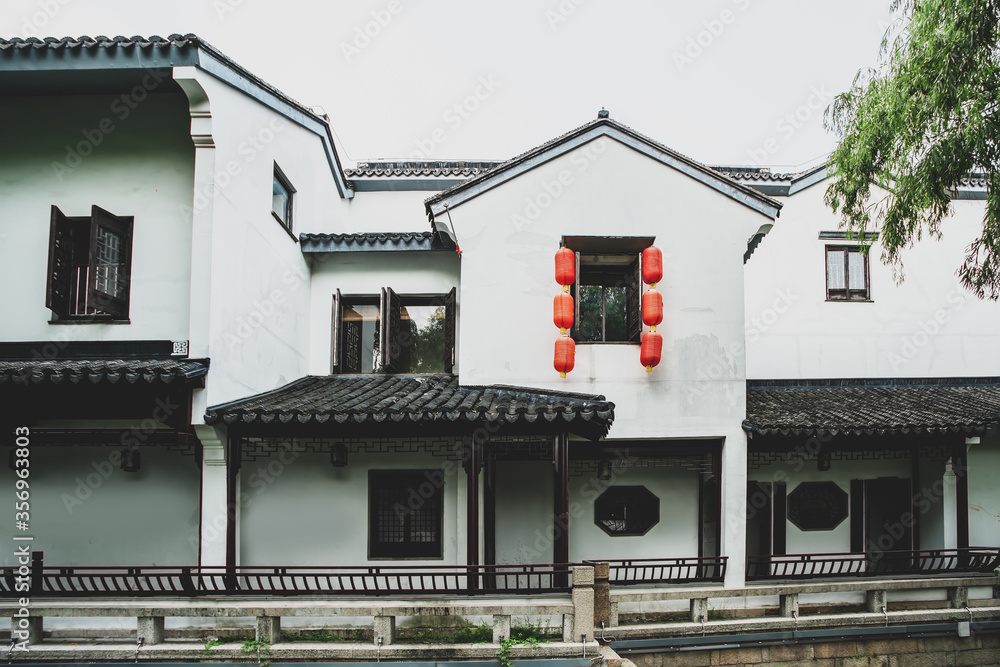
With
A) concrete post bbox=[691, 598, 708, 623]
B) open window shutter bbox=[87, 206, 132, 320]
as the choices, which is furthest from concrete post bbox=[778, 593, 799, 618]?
open window shutter bbox=[87, 206, 132, 320]

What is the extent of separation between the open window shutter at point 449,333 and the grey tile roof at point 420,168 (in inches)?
118

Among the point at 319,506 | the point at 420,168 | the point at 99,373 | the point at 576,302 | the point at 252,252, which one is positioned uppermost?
the point at 420,168

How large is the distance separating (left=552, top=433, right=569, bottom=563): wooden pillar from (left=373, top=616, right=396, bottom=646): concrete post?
2.21 metres

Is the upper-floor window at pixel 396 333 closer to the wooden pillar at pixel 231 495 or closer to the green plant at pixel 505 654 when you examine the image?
the wooden pillar at pixel 231 495

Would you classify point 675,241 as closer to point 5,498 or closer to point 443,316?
point 443,316

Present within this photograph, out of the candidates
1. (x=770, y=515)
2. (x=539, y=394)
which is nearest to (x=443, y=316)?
(x=539, y=394)

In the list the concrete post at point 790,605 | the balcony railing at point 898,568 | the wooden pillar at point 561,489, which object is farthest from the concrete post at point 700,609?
the wooden pillar at point 561,489

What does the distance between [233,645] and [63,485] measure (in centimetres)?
412

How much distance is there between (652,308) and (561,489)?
2.79 meters

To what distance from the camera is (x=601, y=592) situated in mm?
7395

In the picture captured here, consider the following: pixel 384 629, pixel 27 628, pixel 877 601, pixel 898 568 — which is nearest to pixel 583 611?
pixel 384 629

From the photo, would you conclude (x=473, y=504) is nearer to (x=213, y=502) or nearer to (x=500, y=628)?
(x=500, y=628)

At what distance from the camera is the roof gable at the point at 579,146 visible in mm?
9117

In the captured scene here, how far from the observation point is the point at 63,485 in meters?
8.59
